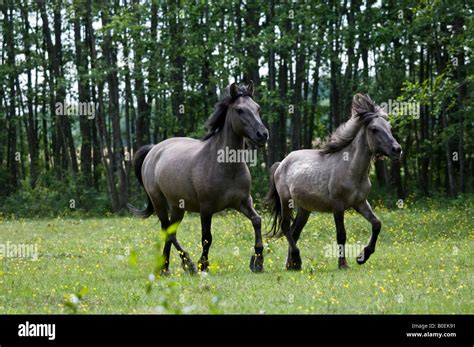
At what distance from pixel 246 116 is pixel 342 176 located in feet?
7.08

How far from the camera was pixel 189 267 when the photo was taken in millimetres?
13586

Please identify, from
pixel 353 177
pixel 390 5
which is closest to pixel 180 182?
pixel 353 177

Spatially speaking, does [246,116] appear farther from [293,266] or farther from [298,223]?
[293,266]

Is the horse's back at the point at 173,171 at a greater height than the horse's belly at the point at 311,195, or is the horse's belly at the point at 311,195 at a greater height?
the horse's back at the point at 173,171

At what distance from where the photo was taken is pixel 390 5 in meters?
34.2

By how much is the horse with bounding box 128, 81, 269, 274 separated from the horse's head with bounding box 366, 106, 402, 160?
211 centimetres

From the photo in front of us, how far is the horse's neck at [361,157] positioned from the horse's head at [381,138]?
0.16m

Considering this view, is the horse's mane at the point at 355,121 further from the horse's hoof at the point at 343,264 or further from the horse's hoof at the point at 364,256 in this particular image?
the horse's hoof at the point at 343,264

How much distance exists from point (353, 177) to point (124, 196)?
2178cm

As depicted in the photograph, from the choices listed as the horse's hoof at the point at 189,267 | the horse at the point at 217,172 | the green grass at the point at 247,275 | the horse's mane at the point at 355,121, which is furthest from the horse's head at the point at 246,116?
the horse's hoof at the point at 189,267

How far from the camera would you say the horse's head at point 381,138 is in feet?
43.1
